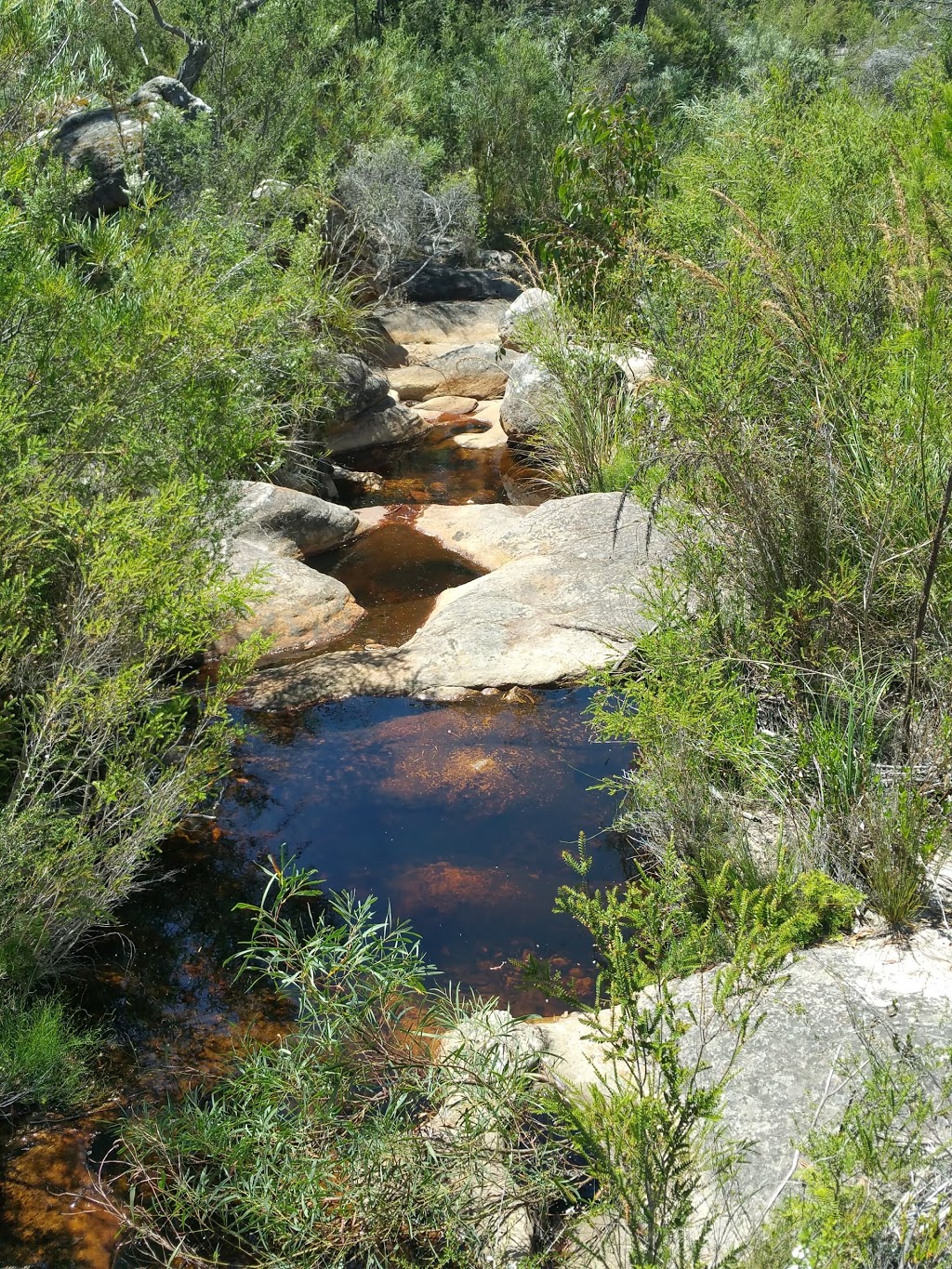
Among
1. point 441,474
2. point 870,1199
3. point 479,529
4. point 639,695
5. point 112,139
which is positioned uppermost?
point 112,139

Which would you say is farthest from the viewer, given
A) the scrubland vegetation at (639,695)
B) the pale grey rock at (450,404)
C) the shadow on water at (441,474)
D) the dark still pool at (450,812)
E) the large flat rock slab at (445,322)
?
the large flat rock slab at (445,322)

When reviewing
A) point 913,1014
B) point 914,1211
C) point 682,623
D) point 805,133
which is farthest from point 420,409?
point 914,1211

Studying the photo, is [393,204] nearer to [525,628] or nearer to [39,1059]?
[525,628]

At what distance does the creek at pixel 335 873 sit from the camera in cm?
316

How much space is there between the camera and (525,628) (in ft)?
19.5

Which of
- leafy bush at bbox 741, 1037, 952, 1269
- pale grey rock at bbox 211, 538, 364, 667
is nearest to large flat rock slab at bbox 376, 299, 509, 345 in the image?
pale grey rock at bbox 211, 538, 364, 667

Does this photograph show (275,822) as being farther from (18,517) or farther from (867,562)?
(867,562)

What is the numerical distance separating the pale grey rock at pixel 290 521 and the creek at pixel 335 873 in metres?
1.19

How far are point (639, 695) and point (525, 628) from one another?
1987 millimetres

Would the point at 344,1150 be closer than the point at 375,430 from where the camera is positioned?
Yes

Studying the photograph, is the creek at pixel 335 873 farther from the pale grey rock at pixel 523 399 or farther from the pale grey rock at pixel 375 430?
the pale grey rock at pixel 375 430

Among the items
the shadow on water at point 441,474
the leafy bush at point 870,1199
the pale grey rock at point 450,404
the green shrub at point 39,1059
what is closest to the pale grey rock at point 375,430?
the shadow on water at point 441,474

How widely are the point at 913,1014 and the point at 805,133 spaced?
190 inches

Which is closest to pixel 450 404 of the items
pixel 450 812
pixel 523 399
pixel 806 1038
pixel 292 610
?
pixel 523 399
